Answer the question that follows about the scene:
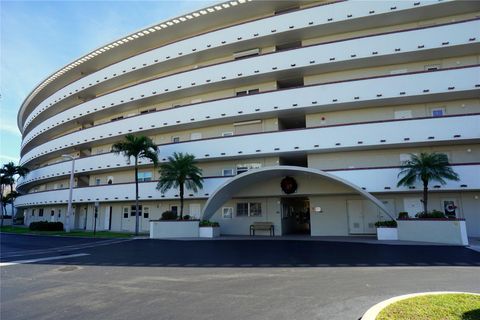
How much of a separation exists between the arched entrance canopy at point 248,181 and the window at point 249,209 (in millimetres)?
1375

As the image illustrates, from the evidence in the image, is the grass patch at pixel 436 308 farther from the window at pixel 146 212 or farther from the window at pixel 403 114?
the window at pixel 146 212

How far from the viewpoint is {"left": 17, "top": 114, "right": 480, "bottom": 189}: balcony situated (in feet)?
67.7

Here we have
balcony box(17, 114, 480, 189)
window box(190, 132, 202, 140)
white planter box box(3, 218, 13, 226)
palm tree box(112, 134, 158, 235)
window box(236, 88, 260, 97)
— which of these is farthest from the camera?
white planter box box(3, 218, 13, 226)

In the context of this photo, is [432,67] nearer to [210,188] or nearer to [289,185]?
[289,185]

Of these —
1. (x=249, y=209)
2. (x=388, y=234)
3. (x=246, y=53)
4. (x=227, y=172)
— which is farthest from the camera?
(x=246, y=53)

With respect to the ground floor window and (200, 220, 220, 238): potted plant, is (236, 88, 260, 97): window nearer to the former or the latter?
the ground floor window

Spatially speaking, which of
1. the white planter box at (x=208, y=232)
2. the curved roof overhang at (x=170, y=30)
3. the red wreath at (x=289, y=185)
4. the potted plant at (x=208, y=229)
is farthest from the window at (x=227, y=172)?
the curved roof overhang at (x=170, y=30)

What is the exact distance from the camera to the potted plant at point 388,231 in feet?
64.3

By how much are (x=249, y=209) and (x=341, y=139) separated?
31.9ft

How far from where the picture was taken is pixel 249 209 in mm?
26797

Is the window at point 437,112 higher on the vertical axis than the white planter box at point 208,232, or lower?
higher

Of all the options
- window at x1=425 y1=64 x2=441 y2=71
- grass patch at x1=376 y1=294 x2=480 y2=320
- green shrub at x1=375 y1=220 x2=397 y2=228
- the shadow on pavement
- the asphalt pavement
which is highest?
window at x1=425 y1=64 x2=441 y2=71

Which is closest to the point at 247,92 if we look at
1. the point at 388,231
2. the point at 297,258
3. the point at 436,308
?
the point at 388,231

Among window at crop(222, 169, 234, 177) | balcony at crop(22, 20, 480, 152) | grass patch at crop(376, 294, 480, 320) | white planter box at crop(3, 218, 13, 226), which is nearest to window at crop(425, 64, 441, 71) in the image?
balcony at crop(22, 20, 480, 152)
